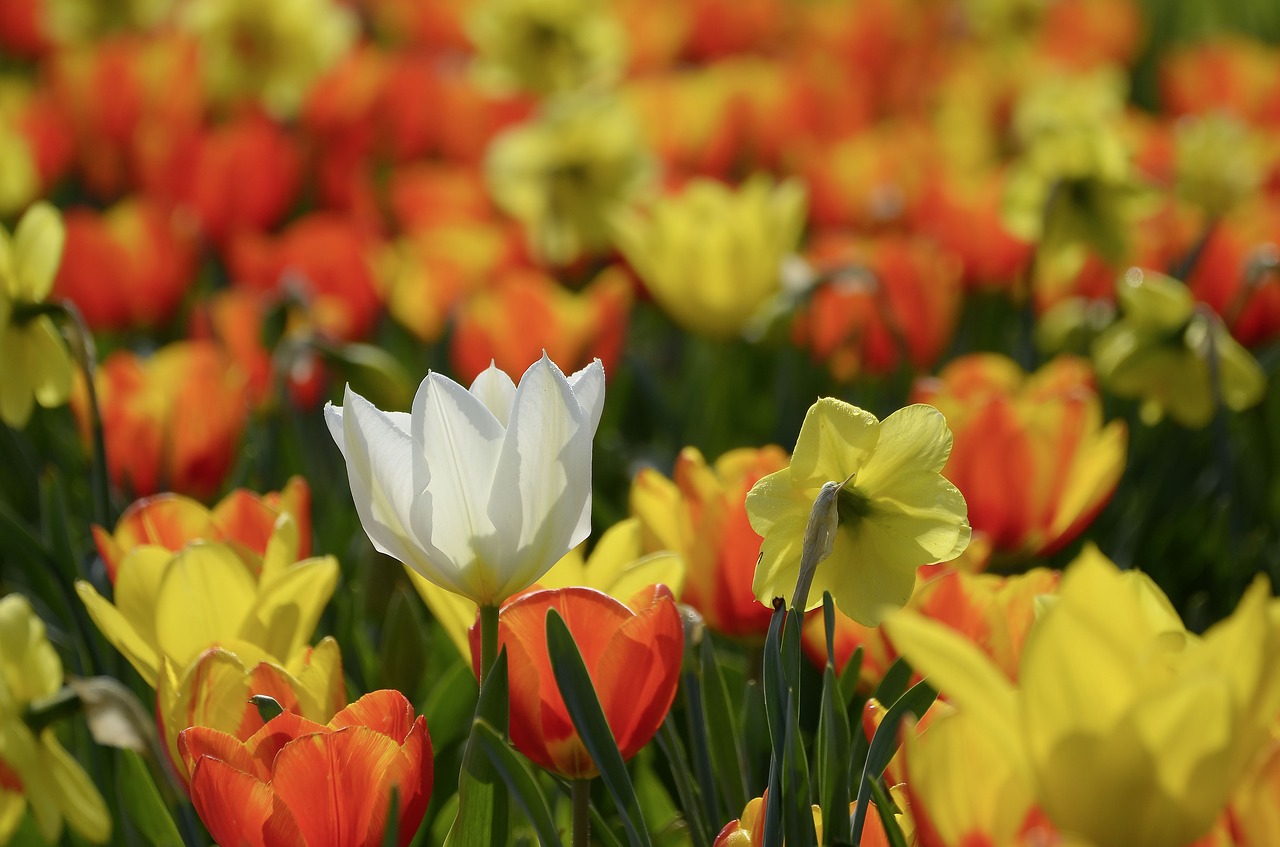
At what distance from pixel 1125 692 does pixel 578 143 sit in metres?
1.74

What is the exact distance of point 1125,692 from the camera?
21.3 inches

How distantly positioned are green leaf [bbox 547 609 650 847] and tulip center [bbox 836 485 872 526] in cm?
17

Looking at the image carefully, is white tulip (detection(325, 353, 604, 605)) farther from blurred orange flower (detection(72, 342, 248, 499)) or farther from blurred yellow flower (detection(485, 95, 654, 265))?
blurred yellow flower (detection(485, 95, 654, 265))

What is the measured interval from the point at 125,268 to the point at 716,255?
2.99 feet

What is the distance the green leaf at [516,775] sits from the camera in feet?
2.39

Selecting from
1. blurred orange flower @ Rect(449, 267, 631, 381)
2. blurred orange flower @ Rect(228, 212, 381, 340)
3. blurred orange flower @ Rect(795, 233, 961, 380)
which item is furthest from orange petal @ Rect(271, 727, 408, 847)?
blurred orange flower @ Rect(228, 212, 381, 340)

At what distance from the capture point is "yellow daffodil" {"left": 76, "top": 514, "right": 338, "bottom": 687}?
0.90 m

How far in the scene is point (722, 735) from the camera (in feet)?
2.94

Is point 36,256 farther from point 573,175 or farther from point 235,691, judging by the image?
point 573,175

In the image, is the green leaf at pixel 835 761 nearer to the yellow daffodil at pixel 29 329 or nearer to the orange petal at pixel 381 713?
the orange petal at pixel 381 713

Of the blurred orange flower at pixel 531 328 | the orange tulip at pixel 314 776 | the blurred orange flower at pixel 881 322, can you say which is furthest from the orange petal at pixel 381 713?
the blurred orange flower at pixel 881 322

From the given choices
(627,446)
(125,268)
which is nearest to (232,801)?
(627,446)

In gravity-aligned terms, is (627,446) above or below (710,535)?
below

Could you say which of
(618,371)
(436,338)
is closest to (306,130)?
(436,338)
